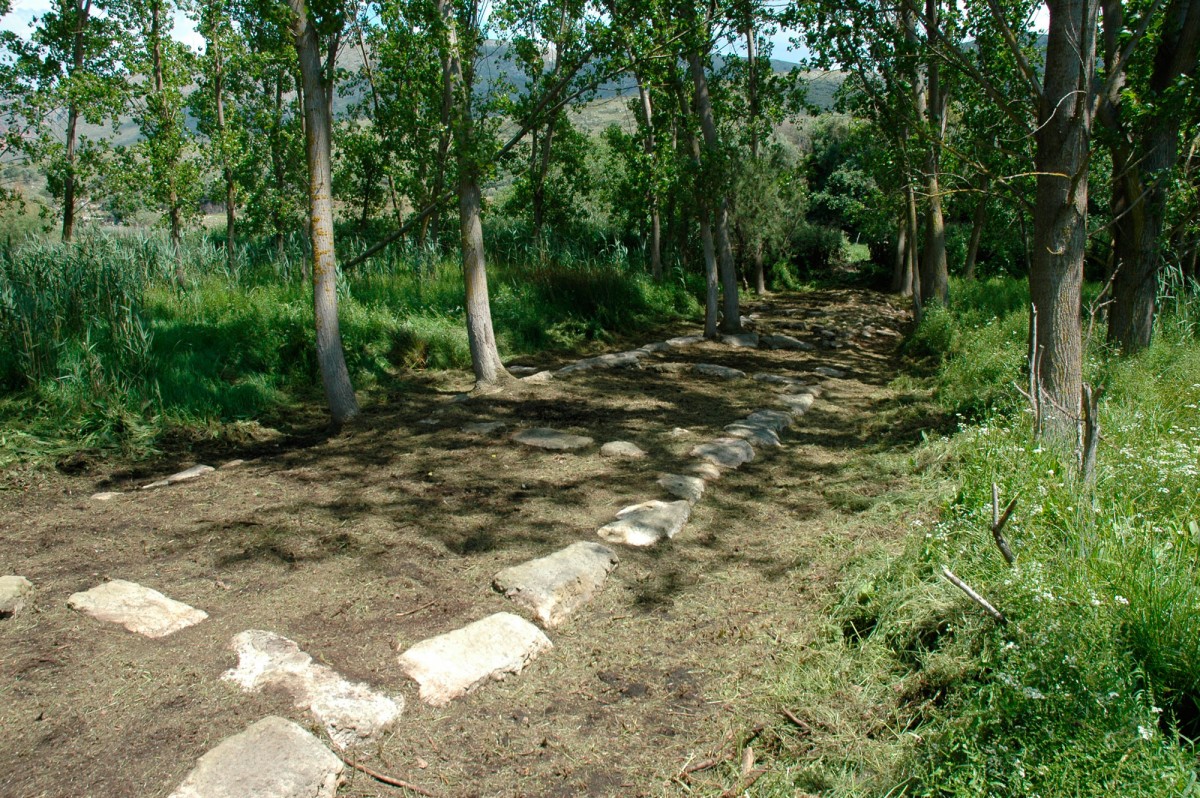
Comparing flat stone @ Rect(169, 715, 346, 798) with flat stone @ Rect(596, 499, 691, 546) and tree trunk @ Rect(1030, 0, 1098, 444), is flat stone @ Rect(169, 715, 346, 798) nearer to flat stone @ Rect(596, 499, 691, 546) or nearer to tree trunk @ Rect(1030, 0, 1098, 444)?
flat stone @ Rect(596, 499, 691, 546)

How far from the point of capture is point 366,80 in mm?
15180

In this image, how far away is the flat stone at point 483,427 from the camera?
5867 millimetres

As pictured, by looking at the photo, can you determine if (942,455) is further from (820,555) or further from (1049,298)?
(820,555)

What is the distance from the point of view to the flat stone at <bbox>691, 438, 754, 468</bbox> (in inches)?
209

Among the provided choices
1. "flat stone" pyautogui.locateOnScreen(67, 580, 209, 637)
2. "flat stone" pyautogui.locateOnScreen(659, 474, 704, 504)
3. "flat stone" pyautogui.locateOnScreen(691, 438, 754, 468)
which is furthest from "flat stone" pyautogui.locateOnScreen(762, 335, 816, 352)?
"flat stone" pyautogui.locateOnScreen(67, 580, 209, 637)

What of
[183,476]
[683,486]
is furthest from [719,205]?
[183,476]

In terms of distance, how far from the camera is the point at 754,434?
595 centimetres

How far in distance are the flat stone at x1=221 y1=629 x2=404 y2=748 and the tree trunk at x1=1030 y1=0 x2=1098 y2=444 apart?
11.0ft

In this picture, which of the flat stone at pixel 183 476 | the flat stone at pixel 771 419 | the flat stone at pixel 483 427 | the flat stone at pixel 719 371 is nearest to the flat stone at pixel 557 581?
the flat stone at pixel 483 427

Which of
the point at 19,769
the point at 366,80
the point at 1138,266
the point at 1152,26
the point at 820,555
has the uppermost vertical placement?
the point at 366,80

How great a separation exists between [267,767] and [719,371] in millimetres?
6672

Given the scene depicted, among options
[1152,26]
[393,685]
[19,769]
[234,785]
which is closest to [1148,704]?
[393,685]

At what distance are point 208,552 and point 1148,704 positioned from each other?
364 cm

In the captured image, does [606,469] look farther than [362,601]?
Yes
